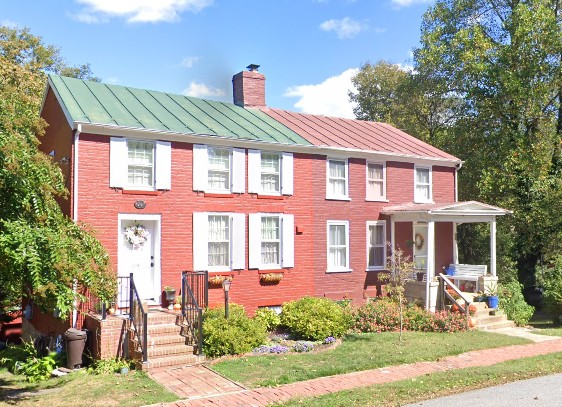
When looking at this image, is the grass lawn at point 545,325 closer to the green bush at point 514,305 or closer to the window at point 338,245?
the green bush at point 514,305

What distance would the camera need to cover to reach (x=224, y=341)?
39.9 feet

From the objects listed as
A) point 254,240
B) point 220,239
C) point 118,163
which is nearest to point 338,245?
point 254,240

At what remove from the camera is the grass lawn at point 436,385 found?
9047mm

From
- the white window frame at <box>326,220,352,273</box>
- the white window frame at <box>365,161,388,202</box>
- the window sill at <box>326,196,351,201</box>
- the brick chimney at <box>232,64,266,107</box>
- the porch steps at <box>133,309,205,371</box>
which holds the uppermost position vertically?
the brick chimney at <box>232,64,266,107</box>

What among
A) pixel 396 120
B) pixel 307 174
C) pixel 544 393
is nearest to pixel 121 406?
pixel 544 393

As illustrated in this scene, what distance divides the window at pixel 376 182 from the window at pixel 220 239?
5.50 meters

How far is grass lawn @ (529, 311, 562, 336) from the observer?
1609 centimetres

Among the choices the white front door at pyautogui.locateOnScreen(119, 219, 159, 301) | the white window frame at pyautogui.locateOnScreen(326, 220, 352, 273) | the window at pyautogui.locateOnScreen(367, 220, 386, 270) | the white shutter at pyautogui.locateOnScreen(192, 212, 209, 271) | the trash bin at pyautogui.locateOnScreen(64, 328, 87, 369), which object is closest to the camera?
the trash bin at pyautogui.locateOnScreen(64, 328, 87, 369)

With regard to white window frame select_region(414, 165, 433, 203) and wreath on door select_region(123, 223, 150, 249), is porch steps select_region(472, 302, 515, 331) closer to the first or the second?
white window frame select_region(414, 165, 433, 203)

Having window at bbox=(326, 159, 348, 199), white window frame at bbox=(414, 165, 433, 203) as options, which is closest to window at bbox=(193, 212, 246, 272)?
window at bbox=(326, 159, 348, 199)

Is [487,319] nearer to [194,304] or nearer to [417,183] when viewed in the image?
[417,183]

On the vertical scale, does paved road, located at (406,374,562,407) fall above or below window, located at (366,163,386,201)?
below

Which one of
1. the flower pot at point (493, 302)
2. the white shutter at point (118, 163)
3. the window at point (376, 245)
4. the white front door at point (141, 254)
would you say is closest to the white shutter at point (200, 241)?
the white front door at point (141, 254)

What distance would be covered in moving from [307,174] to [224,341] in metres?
7.37
